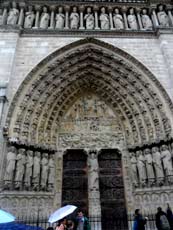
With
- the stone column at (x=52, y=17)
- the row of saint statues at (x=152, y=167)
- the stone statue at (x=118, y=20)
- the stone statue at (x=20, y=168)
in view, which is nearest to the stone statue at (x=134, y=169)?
the row of saint statues at (x=152, y=167)

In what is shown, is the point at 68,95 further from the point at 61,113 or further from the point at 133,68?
the point at 133,68

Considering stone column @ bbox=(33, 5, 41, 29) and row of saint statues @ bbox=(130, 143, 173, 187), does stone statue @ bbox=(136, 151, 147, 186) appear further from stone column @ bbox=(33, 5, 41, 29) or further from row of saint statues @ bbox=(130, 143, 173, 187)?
stone column @ bbox=(33, 5, 41, 29)

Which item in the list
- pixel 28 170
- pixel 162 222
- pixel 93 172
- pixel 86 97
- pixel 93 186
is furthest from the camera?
pixel 86 97

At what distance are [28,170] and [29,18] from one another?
238 inches

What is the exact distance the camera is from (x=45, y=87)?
8477 millimetres

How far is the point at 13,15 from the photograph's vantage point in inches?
381

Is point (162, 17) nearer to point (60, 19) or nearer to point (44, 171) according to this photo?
point (60, 19)

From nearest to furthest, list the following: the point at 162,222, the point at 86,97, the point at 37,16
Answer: the point at 162,222
the point at 86,97
the point at 37,16

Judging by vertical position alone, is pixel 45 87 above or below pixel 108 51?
below

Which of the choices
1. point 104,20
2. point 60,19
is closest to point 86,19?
point 104,20

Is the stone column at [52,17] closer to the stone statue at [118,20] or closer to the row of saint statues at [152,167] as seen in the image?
the stone statue at [118,20]

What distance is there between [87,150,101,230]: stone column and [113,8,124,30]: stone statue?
495 cm

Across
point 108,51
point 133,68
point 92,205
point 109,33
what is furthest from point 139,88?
point 92,205

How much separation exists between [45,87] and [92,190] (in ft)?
12.1
